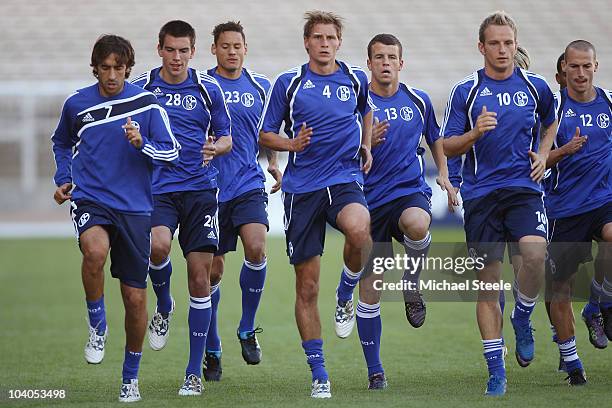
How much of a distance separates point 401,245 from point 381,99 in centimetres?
123

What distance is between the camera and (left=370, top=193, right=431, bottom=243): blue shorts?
8414mm

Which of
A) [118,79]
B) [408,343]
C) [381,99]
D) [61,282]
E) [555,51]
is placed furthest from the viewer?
[555,51]

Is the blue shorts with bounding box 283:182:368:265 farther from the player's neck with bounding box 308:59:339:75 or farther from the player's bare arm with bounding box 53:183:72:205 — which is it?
the player's bare arm with bounding box 53:183:72:205

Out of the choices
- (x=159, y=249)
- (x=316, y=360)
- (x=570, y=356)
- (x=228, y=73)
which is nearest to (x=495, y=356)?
(x=570, y=356)

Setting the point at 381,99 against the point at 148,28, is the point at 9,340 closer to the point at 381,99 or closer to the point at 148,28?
the point at 381,99

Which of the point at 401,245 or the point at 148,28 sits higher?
the point at 148,28

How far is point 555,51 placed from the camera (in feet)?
101

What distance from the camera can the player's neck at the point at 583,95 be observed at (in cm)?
839

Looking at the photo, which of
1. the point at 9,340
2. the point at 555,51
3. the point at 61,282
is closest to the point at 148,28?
the point at 555,51

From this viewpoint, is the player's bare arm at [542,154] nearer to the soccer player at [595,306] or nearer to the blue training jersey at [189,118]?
the soccer player at [595,306]

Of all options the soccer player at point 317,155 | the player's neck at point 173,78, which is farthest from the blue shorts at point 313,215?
the player's neck at point 173,78

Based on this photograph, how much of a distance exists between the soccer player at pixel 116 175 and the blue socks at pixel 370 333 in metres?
1.75

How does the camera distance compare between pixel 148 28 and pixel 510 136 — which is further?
pixel 148 28

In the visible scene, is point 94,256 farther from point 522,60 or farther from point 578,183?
point 522,60
